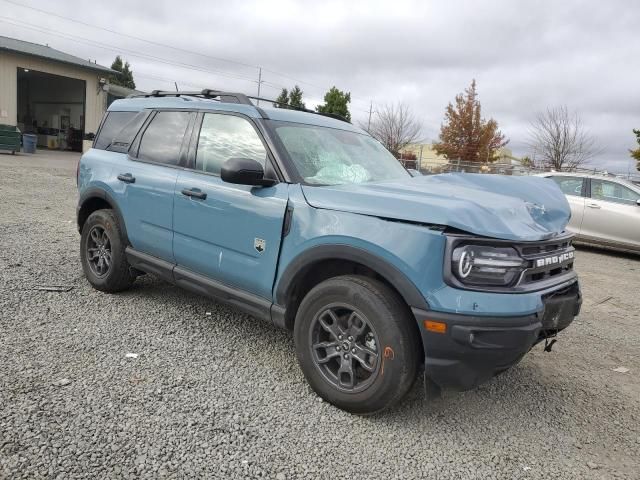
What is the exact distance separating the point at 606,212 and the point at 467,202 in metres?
8.20

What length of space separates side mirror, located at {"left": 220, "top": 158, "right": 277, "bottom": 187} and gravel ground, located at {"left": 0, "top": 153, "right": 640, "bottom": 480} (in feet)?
4.21

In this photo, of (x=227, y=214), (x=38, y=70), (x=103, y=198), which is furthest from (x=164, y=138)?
(x=38, y=70)

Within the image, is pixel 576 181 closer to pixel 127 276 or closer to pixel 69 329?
pixel 127 276

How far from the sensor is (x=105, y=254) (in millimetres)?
4727

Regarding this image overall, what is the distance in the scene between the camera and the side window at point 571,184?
1002cm

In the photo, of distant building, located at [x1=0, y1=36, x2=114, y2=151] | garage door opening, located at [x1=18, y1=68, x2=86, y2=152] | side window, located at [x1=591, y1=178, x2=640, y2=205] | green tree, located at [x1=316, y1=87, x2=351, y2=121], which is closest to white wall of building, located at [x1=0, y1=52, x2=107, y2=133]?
distant building, located at [x1=0, y1=36, x2=114, y2=151]

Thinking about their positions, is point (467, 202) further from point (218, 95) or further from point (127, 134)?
point (127, 134)

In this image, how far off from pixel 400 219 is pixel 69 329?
2751 millimetres

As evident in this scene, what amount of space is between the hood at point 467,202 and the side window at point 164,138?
1519 mm

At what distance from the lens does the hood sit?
102 inches

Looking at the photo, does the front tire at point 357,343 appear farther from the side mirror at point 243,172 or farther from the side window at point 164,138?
the side window at point 164,138

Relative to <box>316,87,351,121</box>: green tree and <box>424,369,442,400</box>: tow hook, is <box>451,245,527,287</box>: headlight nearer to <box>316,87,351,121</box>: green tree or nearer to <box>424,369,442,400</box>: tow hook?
<box>424,369,442,400</box>: tow hook

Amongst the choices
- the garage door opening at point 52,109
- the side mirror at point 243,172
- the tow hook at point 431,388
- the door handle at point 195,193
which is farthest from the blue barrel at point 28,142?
the tow hook at point 431,388

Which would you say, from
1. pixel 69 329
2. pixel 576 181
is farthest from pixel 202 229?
pixel 576 181
